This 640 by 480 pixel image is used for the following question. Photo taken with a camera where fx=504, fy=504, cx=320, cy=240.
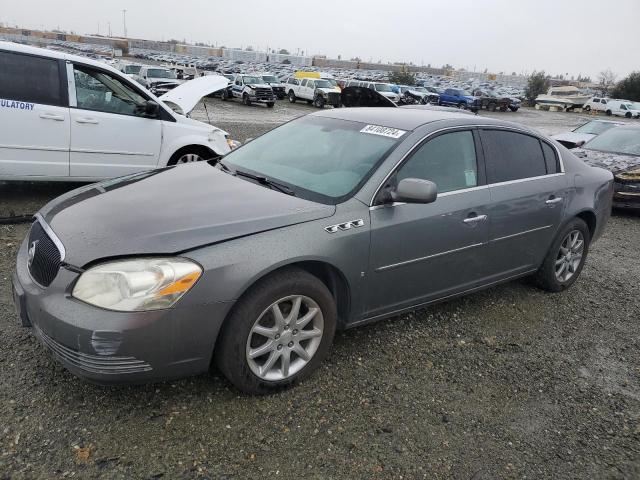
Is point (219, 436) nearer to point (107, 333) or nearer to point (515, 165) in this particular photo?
point (107, 333)

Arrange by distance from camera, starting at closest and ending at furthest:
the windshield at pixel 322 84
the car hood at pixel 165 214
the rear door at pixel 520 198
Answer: the car hood at pixel 165 214 < the rear door at pixel 520 198 < the windshield at pixel 322 84

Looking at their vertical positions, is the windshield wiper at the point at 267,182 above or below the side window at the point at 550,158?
below

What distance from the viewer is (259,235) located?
258 cm

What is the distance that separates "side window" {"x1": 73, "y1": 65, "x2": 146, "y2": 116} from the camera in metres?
5.63

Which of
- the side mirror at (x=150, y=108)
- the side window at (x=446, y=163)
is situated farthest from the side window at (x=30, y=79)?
the side window at (x=446, y=163)

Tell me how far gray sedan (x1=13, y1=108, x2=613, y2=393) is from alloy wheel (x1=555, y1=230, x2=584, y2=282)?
290 millimetres

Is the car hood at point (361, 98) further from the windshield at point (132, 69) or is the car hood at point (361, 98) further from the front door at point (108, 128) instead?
the windshield at point (132, 69)

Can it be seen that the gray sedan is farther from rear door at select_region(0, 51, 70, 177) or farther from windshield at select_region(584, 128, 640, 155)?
windshield at select_region(584, 128, 640, 155)

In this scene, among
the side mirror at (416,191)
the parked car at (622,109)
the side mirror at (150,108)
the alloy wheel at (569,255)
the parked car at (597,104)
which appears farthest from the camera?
the parked car at (597,104)

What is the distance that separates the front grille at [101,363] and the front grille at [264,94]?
26.7 meters

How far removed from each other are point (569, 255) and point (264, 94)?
25.3 metres

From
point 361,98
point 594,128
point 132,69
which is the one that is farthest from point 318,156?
point 132,69

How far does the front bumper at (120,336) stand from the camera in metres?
2.24


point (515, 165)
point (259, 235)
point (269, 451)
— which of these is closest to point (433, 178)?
point (515, 165)
